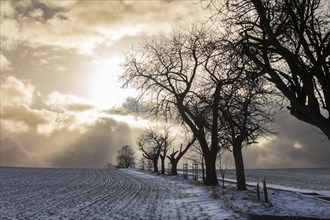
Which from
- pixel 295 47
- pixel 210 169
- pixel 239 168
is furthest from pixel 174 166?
pixel 295 47

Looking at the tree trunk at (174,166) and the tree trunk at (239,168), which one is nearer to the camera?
the tree trunk at (239,168)

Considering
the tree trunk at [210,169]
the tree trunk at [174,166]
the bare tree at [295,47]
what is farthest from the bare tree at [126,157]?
the bare tree at [295,47]

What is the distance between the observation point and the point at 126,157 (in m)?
158

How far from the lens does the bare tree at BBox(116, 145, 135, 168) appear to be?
156m

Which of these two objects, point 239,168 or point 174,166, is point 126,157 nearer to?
point 174,166

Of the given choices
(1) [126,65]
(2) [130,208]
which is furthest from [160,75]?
(2) [130,208]

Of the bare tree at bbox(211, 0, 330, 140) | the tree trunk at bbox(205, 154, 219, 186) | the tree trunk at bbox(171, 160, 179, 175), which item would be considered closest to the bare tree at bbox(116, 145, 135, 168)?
the tree trunk at bbox(171, 160, 179, 175)

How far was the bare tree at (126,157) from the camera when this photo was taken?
513 feet

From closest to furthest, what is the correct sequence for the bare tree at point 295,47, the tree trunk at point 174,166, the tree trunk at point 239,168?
the bare tree at point 295,47
the tree trunk at point 239,168
the tree trunk at point 174,166

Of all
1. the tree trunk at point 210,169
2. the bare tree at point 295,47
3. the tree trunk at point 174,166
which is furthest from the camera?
the tree trunk at point 174,166

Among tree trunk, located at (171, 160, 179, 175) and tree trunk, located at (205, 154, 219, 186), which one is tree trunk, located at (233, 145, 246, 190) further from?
tree trunk, located at (171, 160, 179, 175)

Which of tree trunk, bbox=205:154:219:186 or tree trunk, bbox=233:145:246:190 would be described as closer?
tree trunk, bbox=233:145:246:190

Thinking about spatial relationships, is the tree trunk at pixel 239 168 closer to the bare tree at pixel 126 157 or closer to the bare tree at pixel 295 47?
the bare tree at pixel 295 47

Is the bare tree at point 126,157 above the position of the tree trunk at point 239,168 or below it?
above
